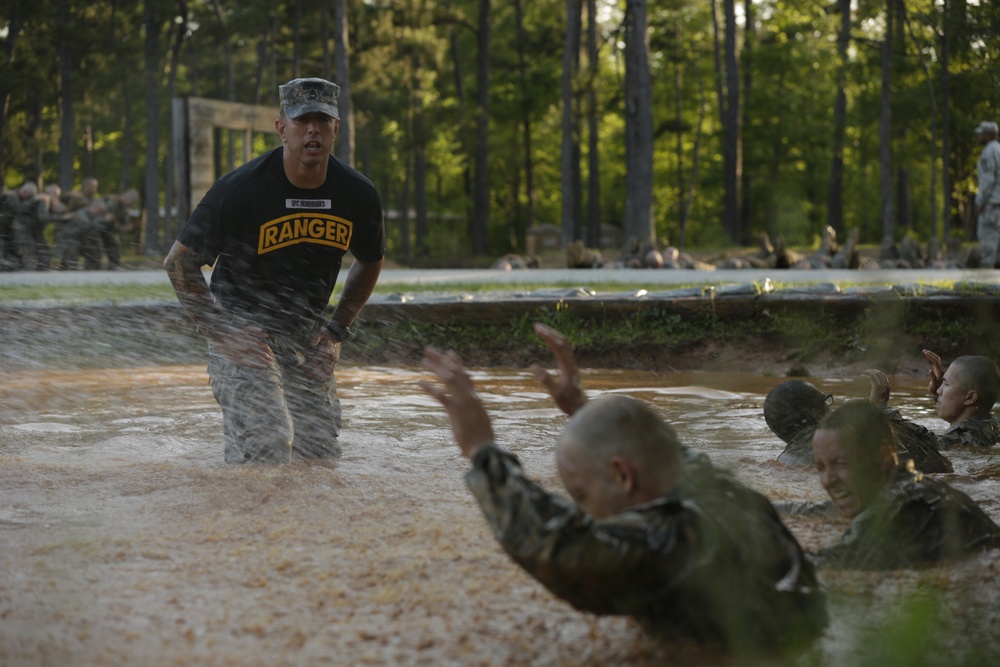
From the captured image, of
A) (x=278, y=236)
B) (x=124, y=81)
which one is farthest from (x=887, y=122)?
(x=124, y=81)

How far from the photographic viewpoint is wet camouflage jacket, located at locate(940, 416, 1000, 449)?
238 inches

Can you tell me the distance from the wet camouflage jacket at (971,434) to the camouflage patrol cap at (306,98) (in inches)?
145

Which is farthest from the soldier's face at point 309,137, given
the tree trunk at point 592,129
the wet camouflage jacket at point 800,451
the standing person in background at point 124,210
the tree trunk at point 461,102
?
the tree trunk at point 461,102

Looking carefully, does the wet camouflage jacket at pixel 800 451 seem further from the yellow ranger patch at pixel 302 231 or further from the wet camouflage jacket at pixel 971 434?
the yellow ranger patch at pixel 302 231

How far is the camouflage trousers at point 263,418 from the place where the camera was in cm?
571

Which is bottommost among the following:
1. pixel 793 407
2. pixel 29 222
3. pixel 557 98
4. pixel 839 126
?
pixel 793 407

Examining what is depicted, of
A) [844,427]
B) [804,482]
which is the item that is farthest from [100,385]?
[844,427]

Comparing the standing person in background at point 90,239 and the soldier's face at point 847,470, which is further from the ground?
the standing person in background at point 90,239

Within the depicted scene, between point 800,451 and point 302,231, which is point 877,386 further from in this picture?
point 302,231

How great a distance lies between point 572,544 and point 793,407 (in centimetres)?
361

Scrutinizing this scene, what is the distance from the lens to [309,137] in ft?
18.9

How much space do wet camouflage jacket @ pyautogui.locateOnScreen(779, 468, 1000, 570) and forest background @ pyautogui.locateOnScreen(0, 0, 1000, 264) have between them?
75.1 ft

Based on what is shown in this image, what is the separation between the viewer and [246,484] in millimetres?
5160

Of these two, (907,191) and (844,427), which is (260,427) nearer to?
(844,427)
